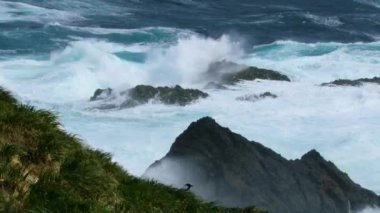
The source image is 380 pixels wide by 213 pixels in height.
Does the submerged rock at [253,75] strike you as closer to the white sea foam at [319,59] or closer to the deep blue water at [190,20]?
the white sea foam at [319,59]

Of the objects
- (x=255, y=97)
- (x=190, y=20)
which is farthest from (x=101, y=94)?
(x=190, y=20)

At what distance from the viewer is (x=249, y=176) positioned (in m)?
19.0

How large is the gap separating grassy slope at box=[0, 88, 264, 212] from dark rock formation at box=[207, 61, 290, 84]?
29.3 metres

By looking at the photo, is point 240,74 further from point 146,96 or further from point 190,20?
point 190,20

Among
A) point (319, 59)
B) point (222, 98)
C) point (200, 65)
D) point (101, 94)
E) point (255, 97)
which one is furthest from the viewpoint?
point (319, 59)

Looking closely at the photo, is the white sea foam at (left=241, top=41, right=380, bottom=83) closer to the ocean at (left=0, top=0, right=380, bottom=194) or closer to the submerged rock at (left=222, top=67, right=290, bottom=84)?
the ocean at (left=0, top=0, right=380, bottom=194)

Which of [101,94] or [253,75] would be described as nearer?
[101,94]

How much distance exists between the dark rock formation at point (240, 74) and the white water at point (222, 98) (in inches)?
22.2

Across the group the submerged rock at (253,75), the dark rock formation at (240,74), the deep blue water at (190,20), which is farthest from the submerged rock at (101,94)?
the deep blue water at (190,20)

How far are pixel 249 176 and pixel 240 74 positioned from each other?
18.9 m

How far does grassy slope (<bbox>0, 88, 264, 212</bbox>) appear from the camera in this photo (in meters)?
6.00

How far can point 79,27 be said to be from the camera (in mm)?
44500

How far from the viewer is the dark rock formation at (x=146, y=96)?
105ft

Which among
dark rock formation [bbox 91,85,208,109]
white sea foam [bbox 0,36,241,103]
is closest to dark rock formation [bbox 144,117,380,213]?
dark rock formation [bbox 91,85,208,109]
